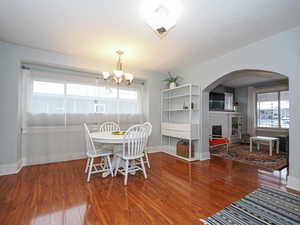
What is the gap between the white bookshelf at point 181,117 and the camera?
3.74m

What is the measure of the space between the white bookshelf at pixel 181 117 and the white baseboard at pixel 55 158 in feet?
7.97

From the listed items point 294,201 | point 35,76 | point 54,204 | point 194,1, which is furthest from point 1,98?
point 294,201

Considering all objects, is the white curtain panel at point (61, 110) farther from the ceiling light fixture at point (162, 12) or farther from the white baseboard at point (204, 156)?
the ceiling light fixture at point (162, 12)

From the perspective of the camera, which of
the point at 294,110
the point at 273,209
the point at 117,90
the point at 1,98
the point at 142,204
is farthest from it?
the point at 117,90

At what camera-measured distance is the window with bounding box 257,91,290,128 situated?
555 cm

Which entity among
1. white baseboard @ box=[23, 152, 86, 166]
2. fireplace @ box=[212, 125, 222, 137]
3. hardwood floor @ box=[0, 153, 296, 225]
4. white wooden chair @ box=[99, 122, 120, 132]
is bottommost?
hardwood floor @ box=[0, 153, 296, 225]

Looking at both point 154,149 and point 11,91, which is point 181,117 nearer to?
point 154,149

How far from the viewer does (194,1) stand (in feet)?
5.78

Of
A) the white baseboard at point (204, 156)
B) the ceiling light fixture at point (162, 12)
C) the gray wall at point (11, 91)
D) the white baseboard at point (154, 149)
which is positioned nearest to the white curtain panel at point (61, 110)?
the gray wall at point (11, 91)

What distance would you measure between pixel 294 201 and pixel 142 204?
1981 mm

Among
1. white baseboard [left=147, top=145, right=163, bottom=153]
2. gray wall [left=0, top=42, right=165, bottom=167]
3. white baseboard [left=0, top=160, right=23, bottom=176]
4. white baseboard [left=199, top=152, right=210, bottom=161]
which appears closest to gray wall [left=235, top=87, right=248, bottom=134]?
white baseboard [left=199, top=152, right=210, bottom=161]

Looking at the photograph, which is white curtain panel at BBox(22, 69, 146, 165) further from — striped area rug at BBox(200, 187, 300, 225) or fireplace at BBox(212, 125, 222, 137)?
fireplace at BBox(212, 125, 222, 137)

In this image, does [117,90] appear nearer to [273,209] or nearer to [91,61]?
[91,61]

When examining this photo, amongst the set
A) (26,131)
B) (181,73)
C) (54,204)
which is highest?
(181,73)
